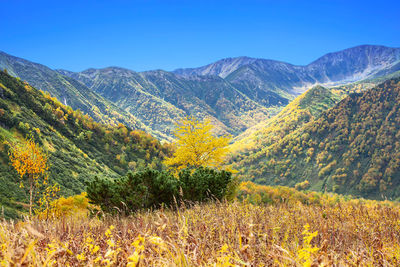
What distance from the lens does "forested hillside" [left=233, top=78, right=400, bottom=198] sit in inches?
4906

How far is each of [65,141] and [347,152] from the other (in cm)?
14931

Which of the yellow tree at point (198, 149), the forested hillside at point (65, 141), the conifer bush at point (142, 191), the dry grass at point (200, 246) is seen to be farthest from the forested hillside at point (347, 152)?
the dry grass at point (200, 246)

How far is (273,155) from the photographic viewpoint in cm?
17575

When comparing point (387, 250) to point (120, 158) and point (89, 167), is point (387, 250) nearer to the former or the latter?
point (89, 167)

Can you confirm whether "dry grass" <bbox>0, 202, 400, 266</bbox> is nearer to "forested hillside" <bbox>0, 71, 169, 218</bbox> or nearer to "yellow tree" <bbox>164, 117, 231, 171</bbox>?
"yellow tree" <bbox>164, 117, 231, 171</bbox>

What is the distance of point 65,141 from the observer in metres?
57.6

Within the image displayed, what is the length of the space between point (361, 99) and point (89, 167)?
188227mm

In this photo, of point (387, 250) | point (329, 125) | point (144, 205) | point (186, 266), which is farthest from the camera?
point (329, 125)

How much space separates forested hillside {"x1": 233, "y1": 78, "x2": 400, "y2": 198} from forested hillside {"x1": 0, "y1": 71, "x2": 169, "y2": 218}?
328 ft

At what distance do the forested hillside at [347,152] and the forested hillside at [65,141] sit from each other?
99.9 metres

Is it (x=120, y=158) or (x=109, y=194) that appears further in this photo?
(x=120, y=158)

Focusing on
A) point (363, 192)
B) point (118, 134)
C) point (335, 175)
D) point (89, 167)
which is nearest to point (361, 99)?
point (335, 175)

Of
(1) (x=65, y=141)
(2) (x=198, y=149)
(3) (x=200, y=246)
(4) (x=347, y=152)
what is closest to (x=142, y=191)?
(3) (x=200, y=246)

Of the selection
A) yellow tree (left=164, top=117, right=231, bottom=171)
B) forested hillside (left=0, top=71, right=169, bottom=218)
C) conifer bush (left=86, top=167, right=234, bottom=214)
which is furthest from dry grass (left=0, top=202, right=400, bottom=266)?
forested hillside (left=0, top=71, right=169, bottom=218)
